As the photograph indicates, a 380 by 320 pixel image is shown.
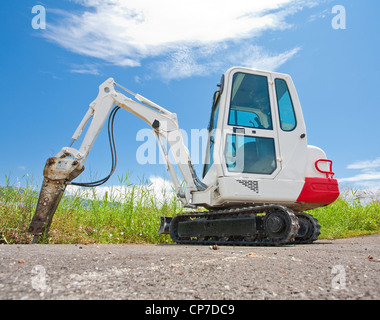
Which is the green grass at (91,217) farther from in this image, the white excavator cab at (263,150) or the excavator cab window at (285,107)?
the excavator cab window at (285,107)

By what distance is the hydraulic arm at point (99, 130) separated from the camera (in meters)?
6.07

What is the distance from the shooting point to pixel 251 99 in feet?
19.9

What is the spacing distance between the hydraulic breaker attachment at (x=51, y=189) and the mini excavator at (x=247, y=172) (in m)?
0.02

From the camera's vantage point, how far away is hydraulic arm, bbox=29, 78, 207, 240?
6.07 m

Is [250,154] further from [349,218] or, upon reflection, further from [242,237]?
[349,218]

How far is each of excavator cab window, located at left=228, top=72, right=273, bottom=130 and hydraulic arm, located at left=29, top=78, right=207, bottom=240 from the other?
1.55 meters

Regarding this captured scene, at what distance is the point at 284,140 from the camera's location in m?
5.87

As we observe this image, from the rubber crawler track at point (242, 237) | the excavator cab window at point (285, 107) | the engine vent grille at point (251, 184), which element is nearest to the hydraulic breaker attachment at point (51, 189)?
the rubber crawler track at point (242, 237)

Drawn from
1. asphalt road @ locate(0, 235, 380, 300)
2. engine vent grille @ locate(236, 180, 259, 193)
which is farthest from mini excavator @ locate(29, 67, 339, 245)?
asphalt road @ locate(0, 235, 380, 300)

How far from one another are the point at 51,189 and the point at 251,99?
4.15 meters

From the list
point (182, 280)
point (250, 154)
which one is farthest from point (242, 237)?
point (182, 280)
